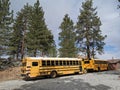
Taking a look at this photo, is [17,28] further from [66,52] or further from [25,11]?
[66,52]

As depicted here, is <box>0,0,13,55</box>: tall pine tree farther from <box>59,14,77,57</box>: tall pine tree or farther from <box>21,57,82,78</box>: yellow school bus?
<box>59,14,77,57</box>: tall pine tree

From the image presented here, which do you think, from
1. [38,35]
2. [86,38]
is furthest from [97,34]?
[38,35]

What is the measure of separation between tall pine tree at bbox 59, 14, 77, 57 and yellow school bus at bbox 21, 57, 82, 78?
2516cm

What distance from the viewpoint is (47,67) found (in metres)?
29.3

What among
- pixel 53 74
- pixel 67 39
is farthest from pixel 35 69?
pixel 67 39

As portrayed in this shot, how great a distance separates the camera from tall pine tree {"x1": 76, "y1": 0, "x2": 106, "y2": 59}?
5254cm

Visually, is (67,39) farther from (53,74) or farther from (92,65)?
(53,74)

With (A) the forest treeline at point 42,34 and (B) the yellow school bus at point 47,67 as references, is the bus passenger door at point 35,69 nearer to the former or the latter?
(B) the yellow school bus at point 47,67

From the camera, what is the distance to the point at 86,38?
52469 millimetres

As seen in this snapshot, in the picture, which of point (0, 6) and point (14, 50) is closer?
point (0, 6)

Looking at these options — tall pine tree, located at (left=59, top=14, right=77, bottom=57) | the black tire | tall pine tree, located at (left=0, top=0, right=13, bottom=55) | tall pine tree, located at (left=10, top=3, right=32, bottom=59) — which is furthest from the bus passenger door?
tall pine tree, located at (left=59, top=14, right=77, bottom=57)

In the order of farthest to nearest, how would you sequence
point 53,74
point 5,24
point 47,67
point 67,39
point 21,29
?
point 67,39 < point 21,29 < point 5,24 < point 53,74 < point 47,67

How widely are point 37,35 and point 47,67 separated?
65.8 feet

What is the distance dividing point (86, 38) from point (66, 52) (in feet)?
32.6
